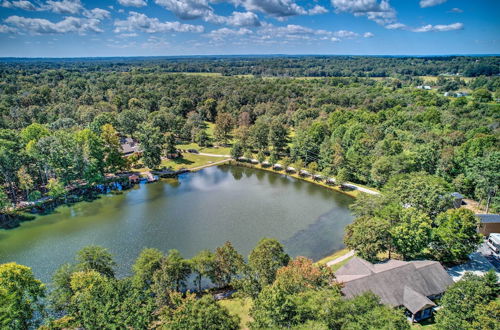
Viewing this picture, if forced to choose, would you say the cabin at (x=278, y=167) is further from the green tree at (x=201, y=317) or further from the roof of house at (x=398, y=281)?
the green tree at (x=201, y=317)

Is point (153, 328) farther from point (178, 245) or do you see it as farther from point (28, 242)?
point (28, 242)

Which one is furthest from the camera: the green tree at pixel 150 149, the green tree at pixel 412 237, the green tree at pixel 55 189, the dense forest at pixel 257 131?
the green tree at pixel 150 149

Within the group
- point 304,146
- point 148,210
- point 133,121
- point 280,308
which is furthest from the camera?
point 133,121

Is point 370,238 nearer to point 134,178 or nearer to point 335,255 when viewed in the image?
point 335,255

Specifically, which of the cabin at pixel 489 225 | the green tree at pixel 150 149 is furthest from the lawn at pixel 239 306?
the green tree at pixel 150 149

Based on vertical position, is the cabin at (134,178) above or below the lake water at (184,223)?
above

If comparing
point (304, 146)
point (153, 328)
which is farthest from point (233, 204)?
point (153, 328)

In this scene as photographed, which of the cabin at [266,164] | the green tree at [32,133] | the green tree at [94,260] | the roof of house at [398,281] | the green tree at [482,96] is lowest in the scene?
the cabin at [266,164]
